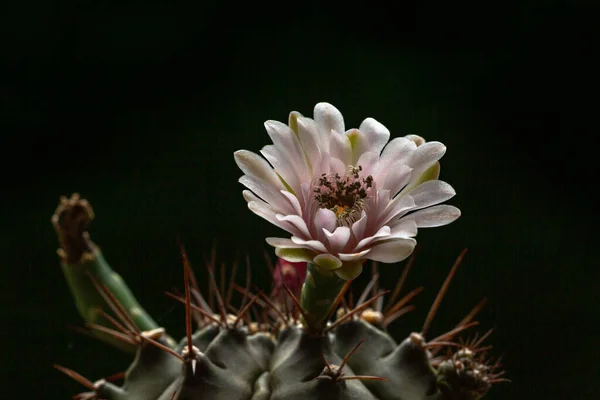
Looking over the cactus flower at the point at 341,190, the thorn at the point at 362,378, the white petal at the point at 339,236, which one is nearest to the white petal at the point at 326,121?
the cactus flower at the point at 341,190

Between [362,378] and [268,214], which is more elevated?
[268,214]

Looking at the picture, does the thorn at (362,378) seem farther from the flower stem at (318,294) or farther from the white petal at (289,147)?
the white petal at (289,147)

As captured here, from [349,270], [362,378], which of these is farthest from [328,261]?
[362,378]

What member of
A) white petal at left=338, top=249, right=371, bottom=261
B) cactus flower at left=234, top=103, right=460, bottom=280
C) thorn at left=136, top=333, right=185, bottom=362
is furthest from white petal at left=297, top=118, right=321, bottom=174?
thorn at left=136, top=333, right=185, bottom=362

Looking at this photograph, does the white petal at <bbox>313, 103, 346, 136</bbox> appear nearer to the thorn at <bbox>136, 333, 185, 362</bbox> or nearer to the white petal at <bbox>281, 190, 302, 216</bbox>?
the white petal at <bbox>281, 190, 302, 216</bbox>

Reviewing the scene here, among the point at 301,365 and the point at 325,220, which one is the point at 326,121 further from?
the point at 301,365

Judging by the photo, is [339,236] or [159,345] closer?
[339,236]
